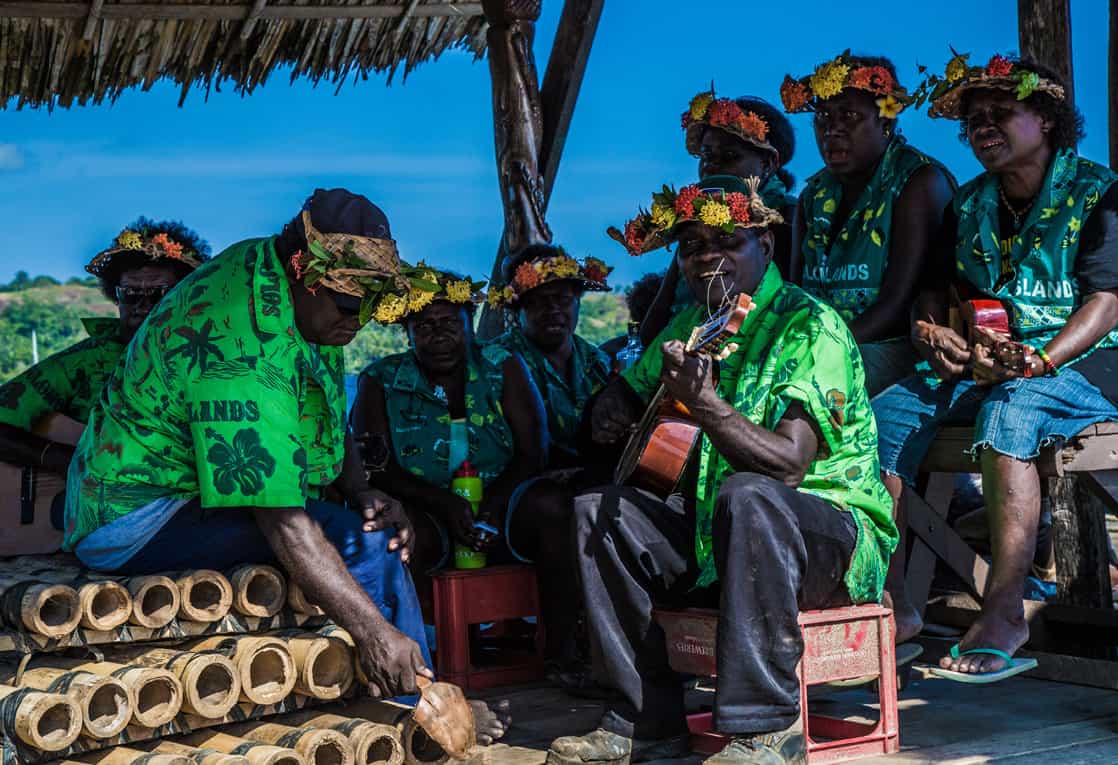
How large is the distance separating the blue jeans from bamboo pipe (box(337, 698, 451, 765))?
6.6 inches

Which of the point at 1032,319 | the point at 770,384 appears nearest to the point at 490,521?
the point at 770,384

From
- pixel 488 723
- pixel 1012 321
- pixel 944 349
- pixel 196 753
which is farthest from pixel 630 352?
pixel 196 753

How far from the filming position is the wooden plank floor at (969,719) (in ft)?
12.7

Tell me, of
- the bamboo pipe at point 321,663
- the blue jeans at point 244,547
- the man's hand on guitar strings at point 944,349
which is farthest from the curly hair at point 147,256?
the man's hand on guitar strings at point 944,349

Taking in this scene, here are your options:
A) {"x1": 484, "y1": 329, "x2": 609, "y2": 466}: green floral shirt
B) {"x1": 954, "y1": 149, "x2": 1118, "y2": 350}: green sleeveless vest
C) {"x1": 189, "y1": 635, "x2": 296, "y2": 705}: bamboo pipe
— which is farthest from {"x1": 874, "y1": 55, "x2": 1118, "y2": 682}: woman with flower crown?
{"x1": 189, "y1": 635, "x2": 296, "y2": 705}: bamboo pipe

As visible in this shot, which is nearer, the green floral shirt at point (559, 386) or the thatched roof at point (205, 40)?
the green floral shirt at point (559, 386)

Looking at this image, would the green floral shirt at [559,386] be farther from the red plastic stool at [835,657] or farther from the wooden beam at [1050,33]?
the wooden beam at [1050,33]

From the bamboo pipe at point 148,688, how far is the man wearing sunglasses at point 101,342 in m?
1.76

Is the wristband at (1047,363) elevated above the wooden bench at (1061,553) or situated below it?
above

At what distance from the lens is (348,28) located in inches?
310

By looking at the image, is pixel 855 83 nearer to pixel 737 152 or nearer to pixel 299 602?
pixel 737 152

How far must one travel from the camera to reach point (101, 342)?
5.45m

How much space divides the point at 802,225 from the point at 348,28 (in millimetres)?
3464

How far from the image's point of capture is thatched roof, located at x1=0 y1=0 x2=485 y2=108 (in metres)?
7.11
